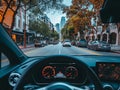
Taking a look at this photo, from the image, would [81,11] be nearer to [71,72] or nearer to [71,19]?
[71,19]

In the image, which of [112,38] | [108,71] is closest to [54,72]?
[108,71]

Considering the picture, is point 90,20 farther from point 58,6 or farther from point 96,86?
point 96,86

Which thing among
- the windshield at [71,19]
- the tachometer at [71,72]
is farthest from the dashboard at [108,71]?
the windshield at [71,19]

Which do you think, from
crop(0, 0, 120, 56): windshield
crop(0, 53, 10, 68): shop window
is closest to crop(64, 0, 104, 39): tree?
crop(0, 0, 120, 56): windshield

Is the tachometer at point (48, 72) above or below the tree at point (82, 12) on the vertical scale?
below

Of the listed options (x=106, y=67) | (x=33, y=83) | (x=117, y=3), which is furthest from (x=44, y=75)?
(x=117, y=3)

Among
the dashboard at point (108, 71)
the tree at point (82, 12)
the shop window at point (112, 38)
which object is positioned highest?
the tree at point (82, 12)

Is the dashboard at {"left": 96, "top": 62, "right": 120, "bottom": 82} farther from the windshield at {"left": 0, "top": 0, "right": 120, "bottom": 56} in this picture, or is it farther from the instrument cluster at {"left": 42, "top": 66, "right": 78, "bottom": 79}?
the windshield at {"left": 0, "top": 0, "right": 120, "bottom": 56}

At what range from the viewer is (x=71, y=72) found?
4184 millimetres

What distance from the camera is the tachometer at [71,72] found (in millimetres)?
4141

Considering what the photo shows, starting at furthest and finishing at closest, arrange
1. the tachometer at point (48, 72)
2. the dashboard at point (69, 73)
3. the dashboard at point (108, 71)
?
the dashboard at point (108, 71), the tachometer at point (48, 72), the dashboard at point (69, 73)

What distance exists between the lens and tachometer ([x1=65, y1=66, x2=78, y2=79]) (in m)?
4.14

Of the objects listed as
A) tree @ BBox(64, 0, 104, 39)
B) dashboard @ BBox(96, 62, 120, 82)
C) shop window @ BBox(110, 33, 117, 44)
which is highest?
tree @ BBox(64, 0, 104, 39)

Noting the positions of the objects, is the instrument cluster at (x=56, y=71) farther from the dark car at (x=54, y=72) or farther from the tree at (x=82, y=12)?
the tree at (x=82, y=12)
